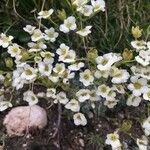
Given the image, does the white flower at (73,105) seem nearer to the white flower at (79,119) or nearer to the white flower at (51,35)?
the white flower at (79,119)

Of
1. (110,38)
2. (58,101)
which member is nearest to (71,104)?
(58,101)

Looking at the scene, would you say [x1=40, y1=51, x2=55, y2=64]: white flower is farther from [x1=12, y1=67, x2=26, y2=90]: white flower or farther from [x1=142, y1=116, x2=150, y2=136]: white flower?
[x1=142, y1=116, x2=150, y2=136]: white flower

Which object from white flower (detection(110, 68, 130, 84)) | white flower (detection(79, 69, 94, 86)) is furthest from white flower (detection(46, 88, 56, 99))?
white flower (detection(110, 68, 130, 84))

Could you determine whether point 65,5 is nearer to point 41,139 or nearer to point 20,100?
point 20,100

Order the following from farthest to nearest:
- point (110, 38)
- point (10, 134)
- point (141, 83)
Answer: point (110, 38)
point (10, 134)
point (141, 83)

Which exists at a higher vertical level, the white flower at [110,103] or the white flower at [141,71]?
the white flower at [141,71]

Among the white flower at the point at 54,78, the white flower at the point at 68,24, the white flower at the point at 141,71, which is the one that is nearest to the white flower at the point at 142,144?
the white flower at the point at 141,71
